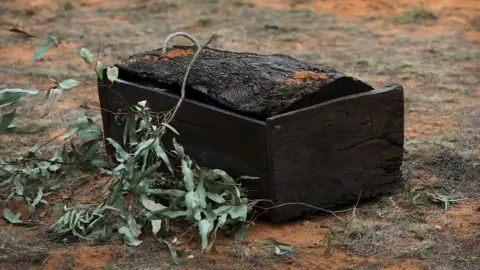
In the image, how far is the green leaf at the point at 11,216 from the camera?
13.0ft

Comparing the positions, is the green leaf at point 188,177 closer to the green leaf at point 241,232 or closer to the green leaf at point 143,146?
the green leaf at point 143,146

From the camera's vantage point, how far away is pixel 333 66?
775 cm

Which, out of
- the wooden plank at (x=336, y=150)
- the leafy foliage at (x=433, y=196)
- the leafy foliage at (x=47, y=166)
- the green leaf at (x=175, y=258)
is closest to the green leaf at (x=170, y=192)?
the green leaf at (x=175, y=258)

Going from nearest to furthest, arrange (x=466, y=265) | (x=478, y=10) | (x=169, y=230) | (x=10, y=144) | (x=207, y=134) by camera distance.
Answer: (x=466, y=265) → (x=169, y=230) → (x=207, y=134) → (x=10, y=144) → (x=478, y=10)

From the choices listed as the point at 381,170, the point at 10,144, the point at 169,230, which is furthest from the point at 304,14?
the point at 169,230

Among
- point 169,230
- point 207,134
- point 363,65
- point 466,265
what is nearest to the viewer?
point 466,265

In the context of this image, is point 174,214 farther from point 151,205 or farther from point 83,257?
point 83,257

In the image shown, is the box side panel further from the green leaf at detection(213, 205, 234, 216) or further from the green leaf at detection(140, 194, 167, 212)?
the green leaf at detection(140, 194, 167, 212)

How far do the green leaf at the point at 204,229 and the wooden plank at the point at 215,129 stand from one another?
1.49 feet

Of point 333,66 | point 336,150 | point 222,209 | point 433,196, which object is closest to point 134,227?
point 222,209

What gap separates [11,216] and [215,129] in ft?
3.82

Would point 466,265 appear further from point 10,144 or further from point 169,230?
point 10,144

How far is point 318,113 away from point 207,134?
0.60 m

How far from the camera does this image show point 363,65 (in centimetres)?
777
